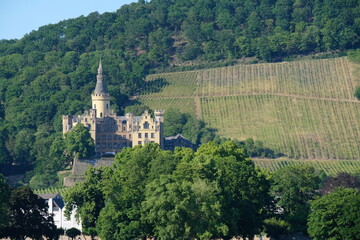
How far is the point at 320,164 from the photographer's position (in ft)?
521

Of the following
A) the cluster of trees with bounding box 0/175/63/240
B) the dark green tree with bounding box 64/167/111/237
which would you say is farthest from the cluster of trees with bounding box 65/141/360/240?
the cluster of trees with bounding box 0/175/63/240

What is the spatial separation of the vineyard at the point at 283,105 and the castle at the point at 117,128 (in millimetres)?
18087

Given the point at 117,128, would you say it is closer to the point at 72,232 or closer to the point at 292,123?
the point at 292,123

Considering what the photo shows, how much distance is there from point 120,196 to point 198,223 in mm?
9217

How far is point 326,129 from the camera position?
565 feet

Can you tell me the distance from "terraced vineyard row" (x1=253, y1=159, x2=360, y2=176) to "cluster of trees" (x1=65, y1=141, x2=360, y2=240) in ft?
136

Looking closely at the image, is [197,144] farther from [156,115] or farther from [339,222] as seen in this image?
[339,222]

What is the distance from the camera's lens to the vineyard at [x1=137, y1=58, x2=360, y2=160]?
168 meters

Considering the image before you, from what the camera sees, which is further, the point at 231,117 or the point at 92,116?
the point at 231,117

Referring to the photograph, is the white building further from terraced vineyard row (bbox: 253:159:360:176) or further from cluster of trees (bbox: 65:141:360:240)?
terraced vineyard row (bbox: 253:159:360:176)

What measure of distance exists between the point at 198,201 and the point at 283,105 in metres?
90.6

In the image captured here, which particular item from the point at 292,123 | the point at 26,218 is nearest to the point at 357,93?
the point at 292,123

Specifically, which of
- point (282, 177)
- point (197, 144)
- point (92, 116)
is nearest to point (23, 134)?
point (92, 116)

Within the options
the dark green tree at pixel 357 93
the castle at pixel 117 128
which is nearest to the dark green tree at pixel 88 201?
the castle at pixel 117 128
